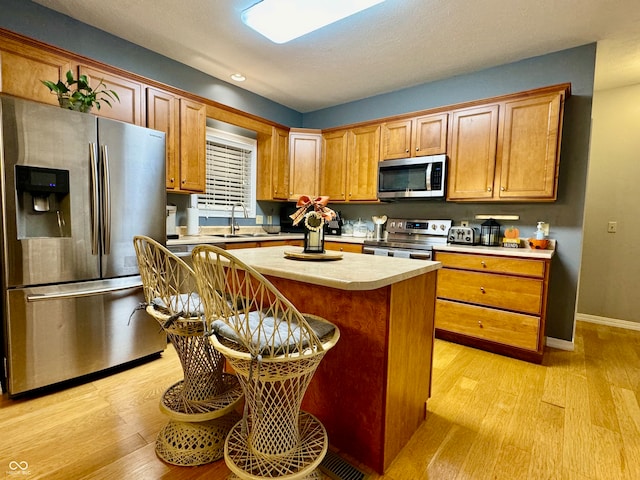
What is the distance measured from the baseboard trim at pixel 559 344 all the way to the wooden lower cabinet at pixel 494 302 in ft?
1.85

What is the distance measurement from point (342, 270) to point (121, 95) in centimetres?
249

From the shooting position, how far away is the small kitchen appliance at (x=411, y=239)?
9.94 ft

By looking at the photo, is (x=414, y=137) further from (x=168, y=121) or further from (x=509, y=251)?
(x=168, y=121)

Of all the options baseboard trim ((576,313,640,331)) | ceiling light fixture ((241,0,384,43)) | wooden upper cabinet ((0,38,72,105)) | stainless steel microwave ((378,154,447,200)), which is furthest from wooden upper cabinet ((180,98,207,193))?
baseboard trim ((576,313,640,331))

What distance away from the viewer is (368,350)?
1.38 meters

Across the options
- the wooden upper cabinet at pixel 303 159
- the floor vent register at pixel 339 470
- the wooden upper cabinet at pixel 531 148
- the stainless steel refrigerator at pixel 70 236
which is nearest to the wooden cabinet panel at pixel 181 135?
the stainless steel refrigerator at pixel 70 236

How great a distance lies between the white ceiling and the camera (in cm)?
231

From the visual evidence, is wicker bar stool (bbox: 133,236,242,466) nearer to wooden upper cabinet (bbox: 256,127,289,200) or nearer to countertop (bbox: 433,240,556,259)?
countertop (bbox: 433,240,556,259)

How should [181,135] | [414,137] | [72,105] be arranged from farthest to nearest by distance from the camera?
[414,137], [181,135], [72,105]

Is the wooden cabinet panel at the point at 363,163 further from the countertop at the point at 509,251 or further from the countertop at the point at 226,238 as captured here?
the countertop at the point at 509,251

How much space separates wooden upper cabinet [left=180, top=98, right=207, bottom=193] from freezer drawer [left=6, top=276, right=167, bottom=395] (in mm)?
1205

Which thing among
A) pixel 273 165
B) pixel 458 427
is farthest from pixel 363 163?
pixel 458 427

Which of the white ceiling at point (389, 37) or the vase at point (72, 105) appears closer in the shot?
the vase at point (72, 105)

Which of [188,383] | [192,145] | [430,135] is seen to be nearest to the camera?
[188,383]
